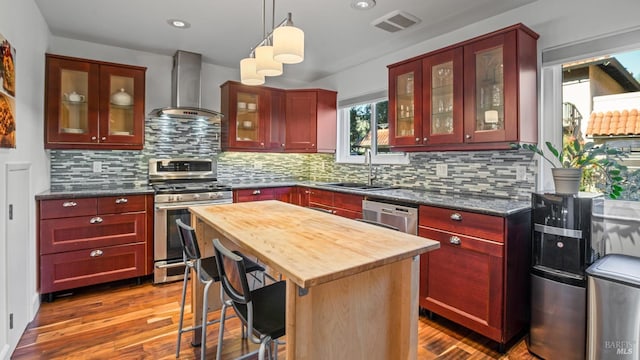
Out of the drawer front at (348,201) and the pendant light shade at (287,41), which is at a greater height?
the pendant light shade at (287,41)

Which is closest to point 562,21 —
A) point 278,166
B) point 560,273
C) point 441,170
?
point 441,170

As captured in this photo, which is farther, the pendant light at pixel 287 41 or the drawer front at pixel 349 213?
the drawer front at pixel 349 213

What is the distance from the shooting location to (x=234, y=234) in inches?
60.7

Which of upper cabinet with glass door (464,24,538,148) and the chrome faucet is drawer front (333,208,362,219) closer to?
the chrome faucet

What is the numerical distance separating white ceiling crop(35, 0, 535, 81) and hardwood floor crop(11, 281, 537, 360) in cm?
243

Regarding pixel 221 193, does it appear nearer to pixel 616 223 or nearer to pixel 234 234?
pixel 234 234

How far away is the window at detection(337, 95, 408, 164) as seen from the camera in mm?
3898

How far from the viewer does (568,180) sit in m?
2.00

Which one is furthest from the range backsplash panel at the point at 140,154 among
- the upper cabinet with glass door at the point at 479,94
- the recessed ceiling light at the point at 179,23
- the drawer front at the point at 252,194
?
the upper cabinet with glass door at the point at 479,94

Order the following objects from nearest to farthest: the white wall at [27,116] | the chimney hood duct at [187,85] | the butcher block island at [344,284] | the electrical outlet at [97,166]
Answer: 1. the butcher block island at [344,284]
2. the white wall at [27,116]
3. the electrical outlet at [97,166]
4. the chimney hood duct at [187,85]

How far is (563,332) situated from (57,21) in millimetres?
4542

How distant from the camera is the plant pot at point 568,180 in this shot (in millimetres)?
1977

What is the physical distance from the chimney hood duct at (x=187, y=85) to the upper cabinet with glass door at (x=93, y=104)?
12.6 inches

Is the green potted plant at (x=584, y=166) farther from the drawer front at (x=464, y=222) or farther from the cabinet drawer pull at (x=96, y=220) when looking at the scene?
the cabinet drawer pull at (x=96, y=220)
